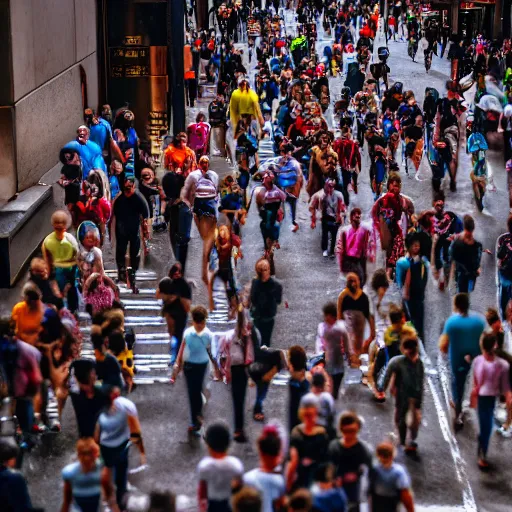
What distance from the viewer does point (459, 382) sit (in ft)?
40.1

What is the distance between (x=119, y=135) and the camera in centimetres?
2088

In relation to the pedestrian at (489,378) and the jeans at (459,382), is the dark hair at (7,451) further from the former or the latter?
the jeans at (459,382)

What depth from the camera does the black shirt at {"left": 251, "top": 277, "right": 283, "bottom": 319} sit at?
13133mm

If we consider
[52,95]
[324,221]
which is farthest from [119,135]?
[324,221]

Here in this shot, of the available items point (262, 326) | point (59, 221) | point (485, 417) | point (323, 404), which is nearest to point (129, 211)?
point (59, 221)

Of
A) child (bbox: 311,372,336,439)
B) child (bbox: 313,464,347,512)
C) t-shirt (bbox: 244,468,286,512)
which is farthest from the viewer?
child (bbox: 311,372,336,439)

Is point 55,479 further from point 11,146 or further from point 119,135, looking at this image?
point 119,135

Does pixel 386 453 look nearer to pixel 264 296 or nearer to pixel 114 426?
pixel 114 426

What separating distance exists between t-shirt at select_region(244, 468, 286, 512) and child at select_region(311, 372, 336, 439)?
1264 mm

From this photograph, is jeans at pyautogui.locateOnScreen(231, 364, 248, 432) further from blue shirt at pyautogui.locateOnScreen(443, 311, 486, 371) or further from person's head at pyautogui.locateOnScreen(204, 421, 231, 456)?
person's head at pyautogui.locateOnScreen(204, 421, 231, 456)

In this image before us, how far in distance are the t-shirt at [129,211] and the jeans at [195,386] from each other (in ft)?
14.8

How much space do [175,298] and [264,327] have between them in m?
1.03

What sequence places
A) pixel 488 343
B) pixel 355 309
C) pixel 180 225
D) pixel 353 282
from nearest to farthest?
pixel 488 343 → pixel 353 282 → pixel 355 309 → pixel 180 225

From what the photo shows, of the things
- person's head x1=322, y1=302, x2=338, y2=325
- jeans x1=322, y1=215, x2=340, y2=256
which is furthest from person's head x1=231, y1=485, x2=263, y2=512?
jeans x1=322, y1=215, x2=340, y2=256
